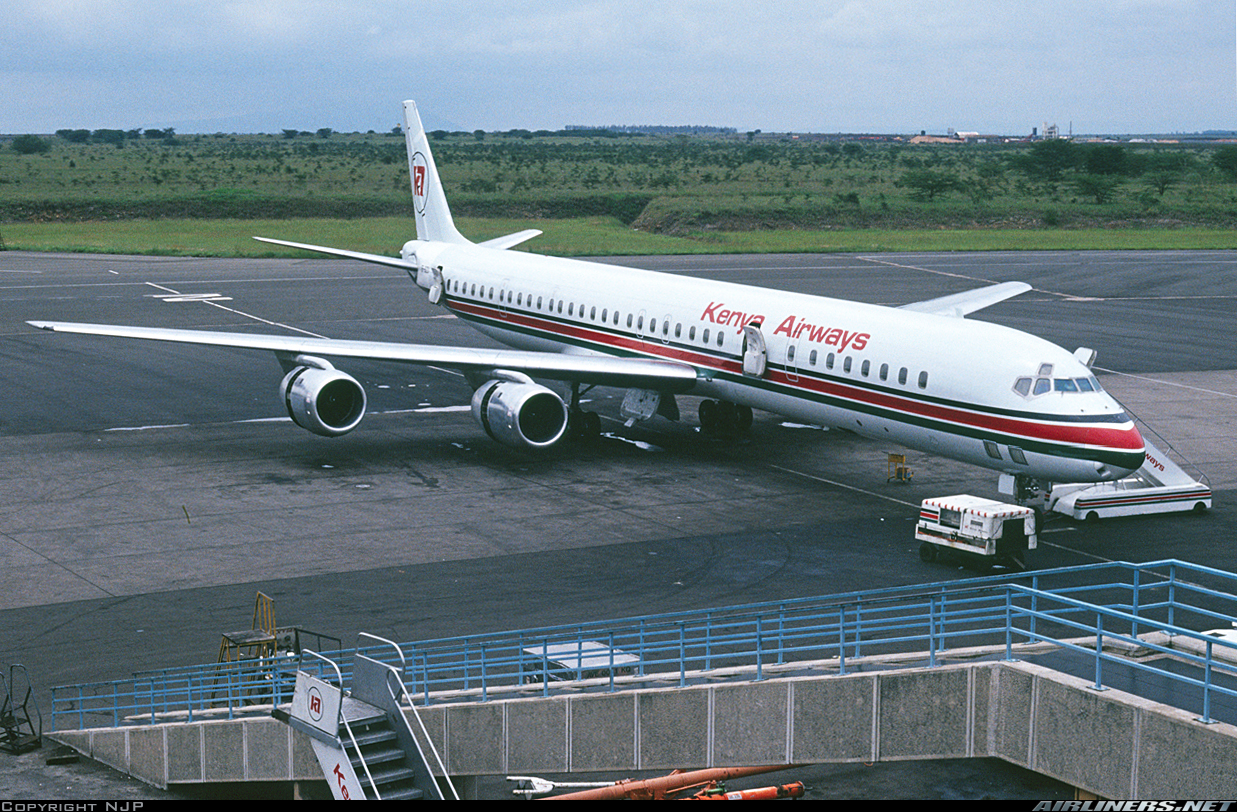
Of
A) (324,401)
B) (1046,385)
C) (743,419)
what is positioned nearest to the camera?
(1046,385)

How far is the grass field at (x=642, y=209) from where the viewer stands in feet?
339

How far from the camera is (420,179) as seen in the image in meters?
53.4

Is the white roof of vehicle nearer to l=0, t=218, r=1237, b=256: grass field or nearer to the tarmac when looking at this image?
the tarmac

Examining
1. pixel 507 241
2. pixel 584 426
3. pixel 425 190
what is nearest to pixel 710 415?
pixel 584 426

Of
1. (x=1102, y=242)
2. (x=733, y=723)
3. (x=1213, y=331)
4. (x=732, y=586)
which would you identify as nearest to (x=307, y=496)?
(x=732, y=586)

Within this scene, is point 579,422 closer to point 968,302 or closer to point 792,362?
point 792,362

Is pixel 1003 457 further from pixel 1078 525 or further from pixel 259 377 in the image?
pixel 259 377

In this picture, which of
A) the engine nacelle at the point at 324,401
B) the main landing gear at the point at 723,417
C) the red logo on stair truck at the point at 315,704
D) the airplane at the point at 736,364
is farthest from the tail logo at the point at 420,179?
the red logo on stair truck at the point at 315,704

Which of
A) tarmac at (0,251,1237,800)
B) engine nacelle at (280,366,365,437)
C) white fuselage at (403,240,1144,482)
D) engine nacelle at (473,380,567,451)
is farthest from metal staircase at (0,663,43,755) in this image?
white fuselage at (403,240,1144,482)

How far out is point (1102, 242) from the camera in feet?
344

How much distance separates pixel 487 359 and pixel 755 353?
24.6 ft

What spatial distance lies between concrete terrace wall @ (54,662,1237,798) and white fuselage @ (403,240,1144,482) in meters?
13.5

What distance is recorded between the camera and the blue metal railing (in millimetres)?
18891

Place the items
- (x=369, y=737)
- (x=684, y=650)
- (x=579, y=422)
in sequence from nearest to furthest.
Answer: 1. (x=369, y=737)
2. (x=684, y=650)
3. (x=579, y=422)
